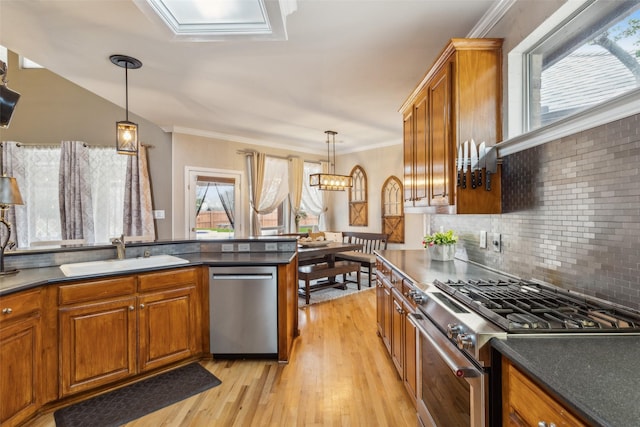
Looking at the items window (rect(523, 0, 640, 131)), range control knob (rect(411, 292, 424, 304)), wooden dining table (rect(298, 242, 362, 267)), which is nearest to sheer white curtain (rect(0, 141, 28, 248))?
wooden dining table (rect(298, 242, 362, 267))

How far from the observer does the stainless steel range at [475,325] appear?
100 cm

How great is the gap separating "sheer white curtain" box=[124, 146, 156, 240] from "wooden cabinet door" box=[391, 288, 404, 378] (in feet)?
12.8

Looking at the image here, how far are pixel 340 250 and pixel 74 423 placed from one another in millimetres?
3412

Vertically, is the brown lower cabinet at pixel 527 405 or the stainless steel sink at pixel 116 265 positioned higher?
the stainless steel sink at pixel 116 265

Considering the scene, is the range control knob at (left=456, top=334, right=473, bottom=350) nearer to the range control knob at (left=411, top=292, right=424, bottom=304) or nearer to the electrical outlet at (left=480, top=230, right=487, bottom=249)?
the range control knob at (left=411, top=292, right=424, bottom=304)

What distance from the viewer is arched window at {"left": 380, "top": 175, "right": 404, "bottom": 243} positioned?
5625mm

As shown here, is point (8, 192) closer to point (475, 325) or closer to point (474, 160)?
point (475, 325)

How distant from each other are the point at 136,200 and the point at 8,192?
2.61 metres

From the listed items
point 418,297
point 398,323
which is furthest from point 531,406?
point 398,323

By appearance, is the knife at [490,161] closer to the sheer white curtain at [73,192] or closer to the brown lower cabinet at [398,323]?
the brown lower cabinet at [398,323]

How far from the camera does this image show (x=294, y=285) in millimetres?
3059

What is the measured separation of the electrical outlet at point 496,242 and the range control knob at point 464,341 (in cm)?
113

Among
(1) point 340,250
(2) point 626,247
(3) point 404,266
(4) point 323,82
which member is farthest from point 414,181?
(1) point 340,250

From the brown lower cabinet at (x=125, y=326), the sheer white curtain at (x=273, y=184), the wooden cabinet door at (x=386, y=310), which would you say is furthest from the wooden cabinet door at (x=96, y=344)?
the sheer white curtain at (x=273, y=184)
